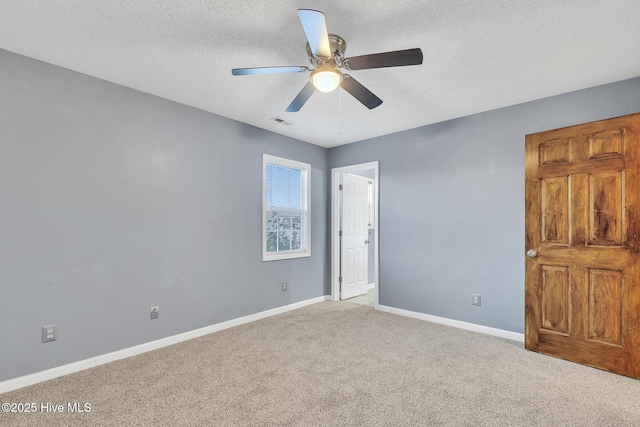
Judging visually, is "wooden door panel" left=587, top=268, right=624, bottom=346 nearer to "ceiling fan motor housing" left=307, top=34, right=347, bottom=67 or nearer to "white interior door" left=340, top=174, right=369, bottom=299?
"ceiling fan motor housing" left=307, top=34, right=347, bottom=67

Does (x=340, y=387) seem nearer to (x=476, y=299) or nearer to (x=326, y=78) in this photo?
(x=476, y=299)

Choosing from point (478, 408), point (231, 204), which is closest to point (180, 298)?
point (231, 204)

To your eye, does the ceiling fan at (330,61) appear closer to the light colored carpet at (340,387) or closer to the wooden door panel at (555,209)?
the wooden door panel at (555,209)

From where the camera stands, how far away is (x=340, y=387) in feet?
7.46

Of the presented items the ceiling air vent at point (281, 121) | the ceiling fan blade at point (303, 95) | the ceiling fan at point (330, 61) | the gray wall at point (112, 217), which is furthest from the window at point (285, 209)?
the ceiling fan at point (330, 61)

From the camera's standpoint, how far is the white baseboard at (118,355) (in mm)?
2281

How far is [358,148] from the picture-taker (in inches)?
187

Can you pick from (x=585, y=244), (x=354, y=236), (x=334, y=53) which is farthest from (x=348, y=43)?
(x=354, y=236)

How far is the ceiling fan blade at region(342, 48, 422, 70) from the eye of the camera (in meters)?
1.76

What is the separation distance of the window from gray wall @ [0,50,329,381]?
21cm

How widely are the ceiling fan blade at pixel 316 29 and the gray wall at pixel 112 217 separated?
6.88ft

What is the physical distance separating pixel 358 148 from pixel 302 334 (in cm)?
284

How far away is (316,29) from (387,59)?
0.47 metres

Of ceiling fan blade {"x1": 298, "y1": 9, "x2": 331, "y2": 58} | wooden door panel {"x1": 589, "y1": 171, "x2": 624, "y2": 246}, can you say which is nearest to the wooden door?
wooden door panel {"x1": 589, "y1": 171, "x2": 624, "y2": 246}
